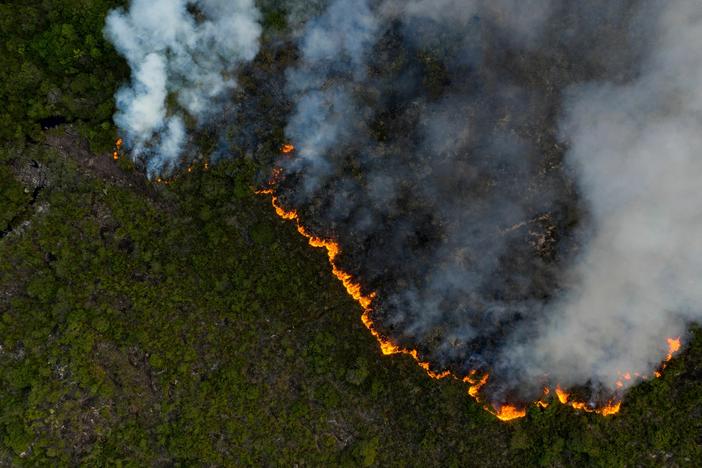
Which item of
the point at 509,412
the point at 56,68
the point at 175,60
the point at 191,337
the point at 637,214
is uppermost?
the point at 637,214

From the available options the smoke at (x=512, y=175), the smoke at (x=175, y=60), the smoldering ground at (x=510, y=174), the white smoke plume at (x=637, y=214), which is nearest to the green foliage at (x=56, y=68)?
the smoke at (x=175, y=60)

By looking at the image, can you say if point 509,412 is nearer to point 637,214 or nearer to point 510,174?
point 637,214

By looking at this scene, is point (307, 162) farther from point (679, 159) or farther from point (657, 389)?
point (657, 389)

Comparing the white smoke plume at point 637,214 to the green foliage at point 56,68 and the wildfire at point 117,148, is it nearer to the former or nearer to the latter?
the wildfire at point 117,148

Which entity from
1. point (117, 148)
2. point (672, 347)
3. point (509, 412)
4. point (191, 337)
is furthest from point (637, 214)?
point (117, 148)

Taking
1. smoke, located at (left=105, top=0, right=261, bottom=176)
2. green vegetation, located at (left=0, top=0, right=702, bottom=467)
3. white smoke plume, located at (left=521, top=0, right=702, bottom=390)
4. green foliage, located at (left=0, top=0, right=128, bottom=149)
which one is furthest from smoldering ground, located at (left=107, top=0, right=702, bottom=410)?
green foliage, located at (left=0, top=0, right=128, bottom=149)

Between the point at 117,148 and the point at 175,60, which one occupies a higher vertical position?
the point at 175,60
